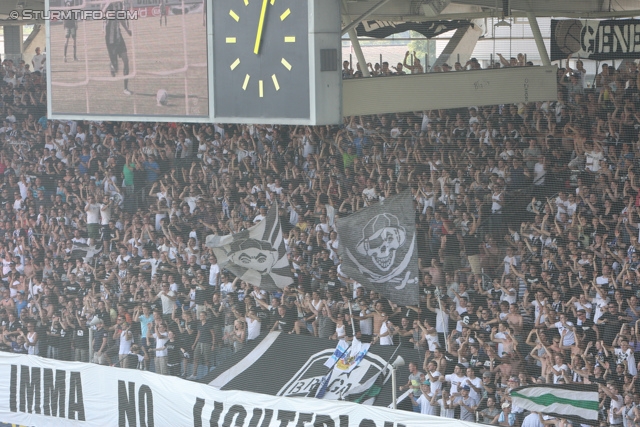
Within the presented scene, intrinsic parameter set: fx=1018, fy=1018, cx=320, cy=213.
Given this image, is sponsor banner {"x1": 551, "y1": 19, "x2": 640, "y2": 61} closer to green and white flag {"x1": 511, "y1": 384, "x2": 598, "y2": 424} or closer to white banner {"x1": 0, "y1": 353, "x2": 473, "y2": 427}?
green and white flag {"x1": 511, "y1": 384, "x2": 598, "y2": 424}

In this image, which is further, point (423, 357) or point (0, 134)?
point (0, 134)

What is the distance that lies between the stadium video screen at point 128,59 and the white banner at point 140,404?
7.88ft

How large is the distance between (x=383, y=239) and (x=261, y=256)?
56.1 inches

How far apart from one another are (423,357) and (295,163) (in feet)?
9.05

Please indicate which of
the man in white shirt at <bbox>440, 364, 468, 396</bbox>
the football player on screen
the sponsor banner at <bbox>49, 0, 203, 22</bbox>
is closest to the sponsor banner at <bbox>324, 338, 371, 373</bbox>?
the man in white shirt at <bbox>440, 364, 468, 396</bbox>

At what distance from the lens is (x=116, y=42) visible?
7.69 metres

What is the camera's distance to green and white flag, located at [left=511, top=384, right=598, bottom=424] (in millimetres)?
7152

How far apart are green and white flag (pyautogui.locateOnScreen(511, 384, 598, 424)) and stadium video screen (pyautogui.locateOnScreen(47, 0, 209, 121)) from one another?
3.12 meters

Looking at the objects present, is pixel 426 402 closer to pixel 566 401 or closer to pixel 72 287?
pixel 566 401

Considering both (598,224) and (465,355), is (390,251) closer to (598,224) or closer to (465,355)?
(465,355)

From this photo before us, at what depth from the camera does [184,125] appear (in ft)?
38.1

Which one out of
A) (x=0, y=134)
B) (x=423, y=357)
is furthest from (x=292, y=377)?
(x=0, y=134)

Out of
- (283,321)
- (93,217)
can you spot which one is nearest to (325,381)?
(283,321)

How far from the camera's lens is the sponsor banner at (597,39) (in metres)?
10.1
